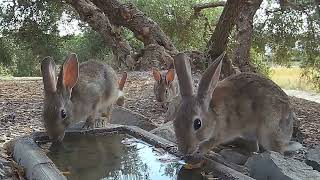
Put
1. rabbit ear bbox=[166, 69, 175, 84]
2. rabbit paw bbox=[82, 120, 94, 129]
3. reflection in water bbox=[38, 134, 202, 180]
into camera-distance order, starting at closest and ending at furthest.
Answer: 1. reflection in water bbox=[38, 134, 202, 180]
2. rabbit paw bbox=[82, 120, 94, 129]
3. rabbit ear bbox=[166, 69, 175, 84]

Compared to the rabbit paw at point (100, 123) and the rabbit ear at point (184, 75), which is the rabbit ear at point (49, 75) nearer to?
the rabbit paw at point (100, 123)

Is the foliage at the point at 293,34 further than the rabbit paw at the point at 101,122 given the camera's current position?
Yes

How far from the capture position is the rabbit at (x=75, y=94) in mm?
3930

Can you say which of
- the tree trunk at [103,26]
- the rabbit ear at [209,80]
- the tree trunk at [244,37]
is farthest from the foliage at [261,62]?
the rabbit ear at [209,80]

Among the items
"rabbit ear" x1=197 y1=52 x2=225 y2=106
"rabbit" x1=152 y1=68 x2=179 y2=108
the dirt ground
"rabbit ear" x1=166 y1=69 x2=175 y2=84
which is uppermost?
"rabbit ear" x1=197 y1=52 x2=225 y2=106

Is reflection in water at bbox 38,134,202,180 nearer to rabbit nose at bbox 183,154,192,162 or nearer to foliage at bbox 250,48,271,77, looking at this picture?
rabbit nose at bbox 183,154,192,162

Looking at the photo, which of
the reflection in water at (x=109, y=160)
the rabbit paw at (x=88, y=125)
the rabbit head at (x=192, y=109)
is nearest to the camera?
the reflection in water at (x=109, y=160)

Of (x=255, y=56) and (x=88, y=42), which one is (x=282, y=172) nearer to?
(x=255, y=56)

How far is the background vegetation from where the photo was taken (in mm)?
9672

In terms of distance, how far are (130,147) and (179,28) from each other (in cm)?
859

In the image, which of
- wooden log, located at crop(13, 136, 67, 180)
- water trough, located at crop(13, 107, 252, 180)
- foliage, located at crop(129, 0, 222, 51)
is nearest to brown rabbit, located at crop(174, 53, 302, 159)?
water trough, located at crop(13, 107, 252, 180)

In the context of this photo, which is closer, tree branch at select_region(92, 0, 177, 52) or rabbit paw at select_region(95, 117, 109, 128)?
rabbit paw at select_region(95, 117, 109, 128)

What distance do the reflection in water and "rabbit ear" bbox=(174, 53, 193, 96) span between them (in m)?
0.49

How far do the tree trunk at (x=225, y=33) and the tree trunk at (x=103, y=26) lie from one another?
6.14 ft
